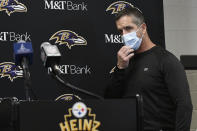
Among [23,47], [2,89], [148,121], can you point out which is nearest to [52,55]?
[23,47]

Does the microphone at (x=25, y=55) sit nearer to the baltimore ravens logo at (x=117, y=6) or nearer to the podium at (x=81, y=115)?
the podium at (x=81, y=115)

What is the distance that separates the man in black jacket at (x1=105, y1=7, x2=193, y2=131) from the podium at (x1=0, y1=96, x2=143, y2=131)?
0.89 m

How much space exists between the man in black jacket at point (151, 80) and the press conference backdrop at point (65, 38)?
36 centimetres

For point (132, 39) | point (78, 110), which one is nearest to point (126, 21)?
point (132, 39)

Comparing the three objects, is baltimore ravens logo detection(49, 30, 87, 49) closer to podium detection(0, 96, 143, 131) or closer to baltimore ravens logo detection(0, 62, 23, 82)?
baltimore ravens logo detection(0, 62, 23, 82)

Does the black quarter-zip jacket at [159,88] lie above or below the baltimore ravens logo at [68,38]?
below

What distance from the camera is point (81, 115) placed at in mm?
1213

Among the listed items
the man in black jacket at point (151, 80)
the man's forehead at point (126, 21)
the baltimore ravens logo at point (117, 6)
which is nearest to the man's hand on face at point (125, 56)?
the man in black jacket at point (151, 80)

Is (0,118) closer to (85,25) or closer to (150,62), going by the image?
(150,62)

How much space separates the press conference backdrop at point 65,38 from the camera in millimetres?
2613

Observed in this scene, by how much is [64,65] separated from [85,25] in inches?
14.5

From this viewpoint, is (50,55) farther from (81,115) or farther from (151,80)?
(151,80)

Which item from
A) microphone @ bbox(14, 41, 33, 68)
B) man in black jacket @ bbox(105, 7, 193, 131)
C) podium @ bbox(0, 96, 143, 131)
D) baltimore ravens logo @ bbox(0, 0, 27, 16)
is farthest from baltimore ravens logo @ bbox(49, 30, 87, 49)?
podium @ bbox(0, 96, 143, 131)

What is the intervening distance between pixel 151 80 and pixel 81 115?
1136mm
